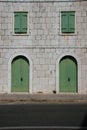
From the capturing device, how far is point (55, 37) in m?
27.9

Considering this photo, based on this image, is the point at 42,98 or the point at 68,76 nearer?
the point at 42,98

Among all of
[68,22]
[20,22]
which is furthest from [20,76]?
[68,22]

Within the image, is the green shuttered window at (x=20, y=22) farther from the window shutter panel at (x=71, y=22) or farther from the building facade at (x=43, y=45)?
the window shutter panel at (x=71, y=22)

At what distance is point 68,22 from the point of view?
2783 centimetres

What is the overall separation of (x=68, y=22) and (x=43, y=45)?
1.98m

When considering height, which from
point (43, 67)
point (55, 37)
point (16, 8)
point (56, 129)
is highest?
point (16, 8)

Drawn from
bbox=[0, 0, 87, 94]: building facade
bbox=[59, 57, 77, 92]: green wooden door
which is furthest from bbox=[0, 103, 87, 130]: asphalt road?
bbox=[59, 57, 77, 92]: green wooden door

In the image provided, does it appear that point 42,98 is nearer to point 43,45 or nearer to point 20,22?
point 43,45

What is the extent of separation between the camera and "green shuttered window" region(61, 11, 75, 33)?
27.8 m

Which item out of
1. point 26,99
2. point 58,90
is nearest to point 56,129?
point 26,99

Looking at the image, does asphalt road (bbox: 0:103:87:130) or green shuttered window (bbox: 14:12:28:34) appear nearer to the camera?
asphalt road (bbox: 0:103:87:130)

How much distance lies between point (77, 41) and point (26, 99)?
18.0 ft

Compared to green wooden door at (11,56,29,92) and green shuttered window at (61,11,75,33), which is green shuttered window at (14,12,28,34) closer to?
green wooden door at (11,56,29,92)

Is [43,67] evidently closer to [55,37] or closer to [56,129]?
[55,37]
